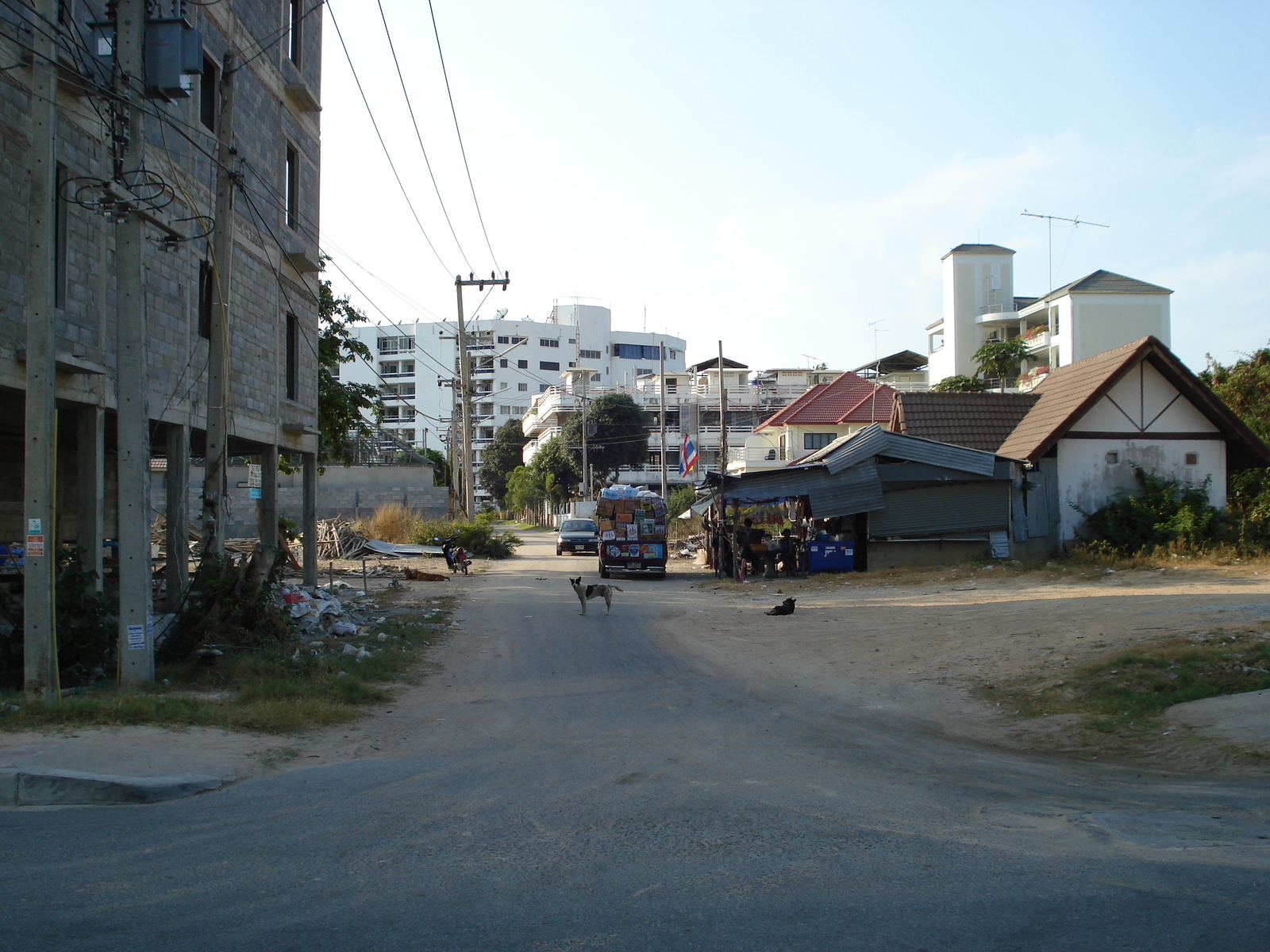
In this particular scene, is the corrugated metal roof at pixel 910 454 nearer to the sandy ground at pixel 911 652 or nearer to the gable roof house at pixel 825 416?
the sandy ground at pixel 911 652

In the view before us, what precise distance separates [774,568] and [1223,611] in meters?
14.3

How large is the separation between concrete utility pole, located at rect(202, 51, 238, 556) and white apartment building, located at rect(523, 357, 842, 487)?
6318 centimetres

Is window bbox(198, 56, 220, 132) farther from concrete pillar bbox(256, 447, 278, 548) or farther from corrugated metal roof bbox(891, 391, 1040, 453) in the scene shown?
corrugated metal roof bbox(891, 391, 1040, 453)

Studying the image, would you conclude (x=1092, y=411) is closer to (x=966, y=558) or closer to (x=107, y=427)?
(x=966, y=558)

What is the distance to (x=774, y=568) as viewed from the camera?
27.4 m

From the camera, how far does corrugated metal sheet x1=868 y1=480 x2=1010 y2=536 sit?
86.4 ft

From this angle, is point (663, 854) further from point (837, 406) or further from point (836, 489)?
point (837, 406)

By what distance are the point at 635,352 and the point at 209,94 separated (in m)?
94.9

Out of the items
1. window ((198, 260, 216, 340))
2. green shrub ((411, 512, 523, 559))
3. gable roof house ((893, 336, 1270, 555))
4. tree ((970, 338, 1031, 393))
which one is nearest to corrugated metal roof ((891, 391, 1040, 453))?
gable roof house ((893, 336, 1270, 555))

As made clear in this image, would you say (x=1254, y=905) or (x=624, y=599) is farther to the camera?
(x=624, y=599)

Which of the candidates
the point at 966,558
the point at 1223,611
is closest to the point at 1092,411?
the point at 966,558

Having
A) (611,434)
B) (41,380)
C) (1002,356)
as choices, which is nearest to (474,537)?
(1002,356)

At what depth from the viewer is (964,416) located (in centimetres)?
3092

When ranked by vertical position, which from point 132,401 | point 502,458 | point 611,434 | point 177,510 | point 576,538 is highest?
point 611,434
